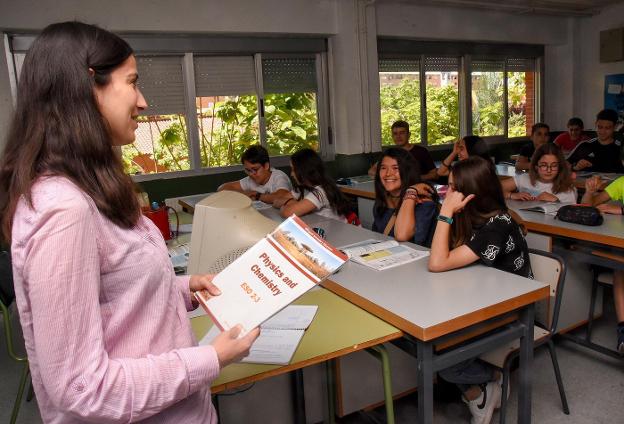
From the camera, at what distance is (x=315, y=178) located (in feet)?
11.1

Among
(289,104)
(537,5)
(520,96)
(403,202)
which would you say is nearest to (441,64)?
(537,5)

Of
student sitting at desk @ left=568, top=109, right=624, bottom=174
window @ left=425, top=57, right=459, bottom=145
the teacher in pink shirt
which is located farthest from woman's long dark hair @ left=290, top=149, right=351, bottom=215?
window @ left=425, top=57, right=459, bottom=145

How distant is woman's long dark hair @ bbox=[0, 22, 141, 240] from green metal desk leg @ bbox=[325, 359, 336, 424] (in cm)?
154

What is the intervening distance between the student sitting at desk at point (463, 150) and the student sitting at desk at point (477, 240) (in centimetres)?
297

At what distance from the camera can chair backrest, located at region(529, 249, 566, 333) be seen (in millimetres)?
2057

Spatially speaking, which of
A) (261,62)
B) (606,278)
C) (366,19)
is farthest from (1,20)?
(606,278)

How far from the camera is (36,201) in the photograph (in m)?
0.71

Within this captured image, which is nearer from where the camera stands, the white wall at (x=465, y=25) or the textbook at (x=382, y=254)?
the textbook at (x=382, y=254)

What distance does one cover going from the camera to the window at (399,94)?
6.17 metres

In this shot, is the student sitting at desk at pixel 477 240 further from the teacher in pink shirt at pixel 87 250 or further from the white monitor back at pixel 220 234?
the teacher in pink shirt at pixel 87 250

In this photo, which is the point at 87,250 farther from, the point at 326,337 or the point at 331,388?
the point at 331,388

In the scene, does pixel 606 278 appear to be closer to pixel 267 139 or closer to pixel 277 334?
pixel 277 334

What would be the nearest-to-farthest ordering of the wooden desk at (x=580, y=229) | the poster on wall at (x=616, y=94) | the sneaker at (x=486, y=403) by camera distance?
the sneaker at (x=486, y=403), the wooden desk at (x=580, y=229), the poster on wall at (x=616, y=94)

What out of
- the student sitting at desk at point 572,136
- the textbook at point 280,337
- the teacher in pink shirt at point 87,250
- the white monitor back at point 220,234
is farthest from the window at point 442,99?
the teacher in pink shirt at point 87,250
